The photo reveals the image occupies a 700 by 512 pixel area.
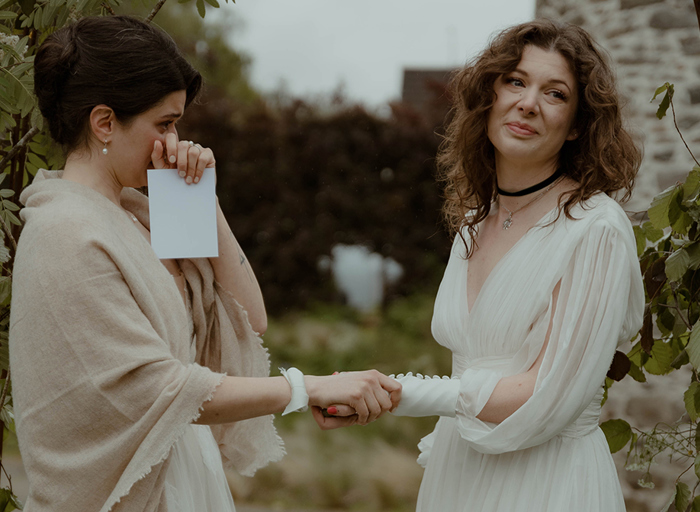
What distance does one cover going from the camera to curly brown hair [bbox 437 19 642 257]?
1982 millimetres

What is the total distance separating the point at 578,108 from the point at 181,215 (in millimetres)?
1082

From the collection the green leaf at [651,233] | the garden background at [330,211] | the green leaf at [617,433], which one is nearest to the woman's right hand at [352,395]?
the green leaf at [617,433]

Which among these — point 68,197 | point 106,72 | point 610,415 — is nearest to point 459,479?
point 68,197

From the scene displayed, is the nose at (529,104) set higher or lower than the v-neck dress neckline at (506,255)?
higher

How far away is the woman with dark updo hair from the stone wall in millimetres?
3215

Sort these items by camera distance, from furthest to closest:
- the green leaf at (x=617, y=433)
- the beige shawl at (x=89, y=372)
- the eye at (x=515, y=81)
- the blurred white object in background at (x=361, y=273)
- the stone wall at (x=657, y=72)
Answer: the blurred white object in background at (x=361, y=273)
the stone wall at (x=657, y=72)
the green leaf at (x=617, y=433)
the eye at (x=515, y=81)
the beige shawl at (x=89, y=372)

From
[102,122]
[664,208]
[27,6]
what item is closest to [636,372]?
[664,208]

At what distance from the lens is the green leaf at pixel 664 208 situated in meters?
2.13

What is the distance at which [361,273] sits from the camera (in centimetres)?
933

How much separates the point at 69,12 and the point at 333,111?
704 cm

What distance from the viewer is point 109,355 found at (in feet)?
5.19

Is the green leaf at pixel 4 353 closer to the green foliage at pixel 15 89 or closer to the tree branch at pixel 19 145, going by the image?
the green foliage at pixel 15 89

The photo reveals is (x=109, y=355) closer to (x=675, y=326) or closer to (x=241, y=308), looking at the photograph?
(x=241, y=308)

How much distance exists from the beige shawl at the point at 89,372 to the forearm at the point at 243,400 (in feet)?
0.12
